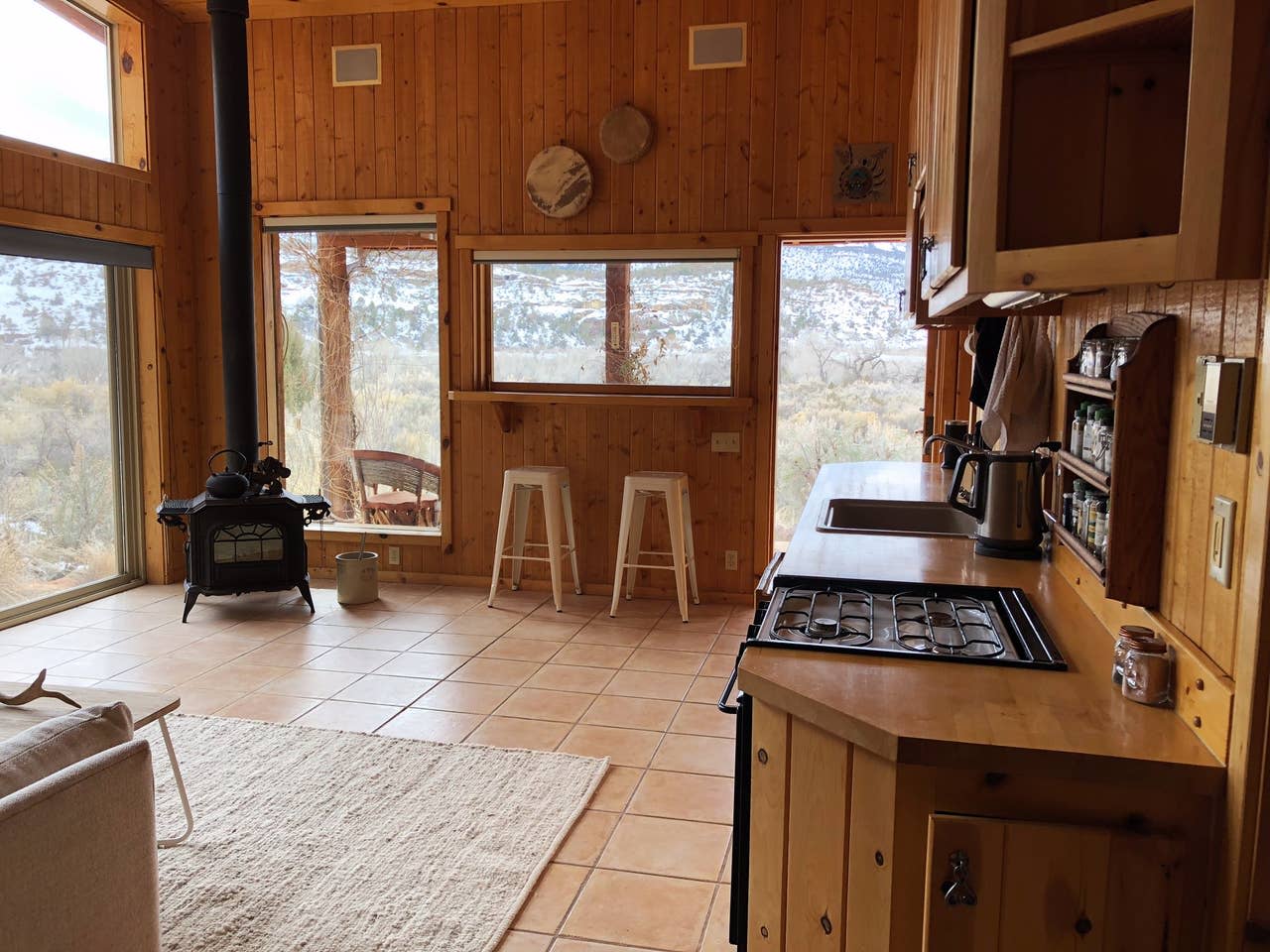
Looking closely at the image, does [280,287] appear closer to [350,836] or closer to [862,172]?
[862,172]

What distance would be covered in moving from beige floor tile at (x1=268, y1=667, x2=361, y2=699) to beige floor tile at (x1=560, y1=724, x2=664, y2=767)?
1047mm

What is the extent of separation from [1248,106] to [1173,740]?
77 centimetres

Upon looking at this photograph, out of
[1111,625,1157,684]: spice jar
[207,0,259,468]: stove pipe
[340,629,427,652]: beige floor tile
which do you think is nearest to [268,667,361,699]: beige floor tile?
[340,629,427,652]: beige floor tile

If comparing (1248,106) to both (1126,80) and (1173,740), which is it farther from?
(1173,740)

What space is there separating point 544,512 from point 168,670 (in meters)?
2.02

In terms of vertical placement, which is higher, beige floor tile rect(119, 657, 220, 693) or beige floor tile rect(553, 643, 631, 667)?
beige floor tile rect(553, 643, 631, 667)

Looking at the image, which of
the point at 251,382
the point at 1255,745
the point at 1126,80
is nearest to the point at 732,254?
the point at 251,382

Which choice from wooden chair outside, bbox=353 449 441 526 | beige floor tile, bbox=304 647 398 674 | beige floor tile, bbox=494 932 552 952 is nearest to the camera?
beige floor tile, bbox=494 932 552 952

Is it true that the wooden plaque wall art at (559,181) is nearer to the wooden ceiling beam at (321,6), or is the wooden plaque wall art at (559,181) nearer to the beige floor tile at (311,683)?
the wooden ceiling beam at (321,6)

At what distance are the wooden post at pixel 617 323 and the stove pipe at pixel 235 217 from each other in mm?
1820

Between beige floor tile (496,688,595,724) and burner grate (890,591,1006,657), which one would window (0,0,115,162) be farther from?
burner grate (890,591,1006,657)

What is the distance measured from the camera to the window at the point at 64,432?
4.81 metres

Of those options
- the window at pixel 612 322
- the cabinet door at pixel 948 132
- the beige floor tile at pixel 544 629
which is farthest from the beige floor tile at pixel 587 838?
the window at pixel 612 322

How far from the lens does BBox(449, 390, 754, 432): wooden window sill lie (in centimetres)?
511
